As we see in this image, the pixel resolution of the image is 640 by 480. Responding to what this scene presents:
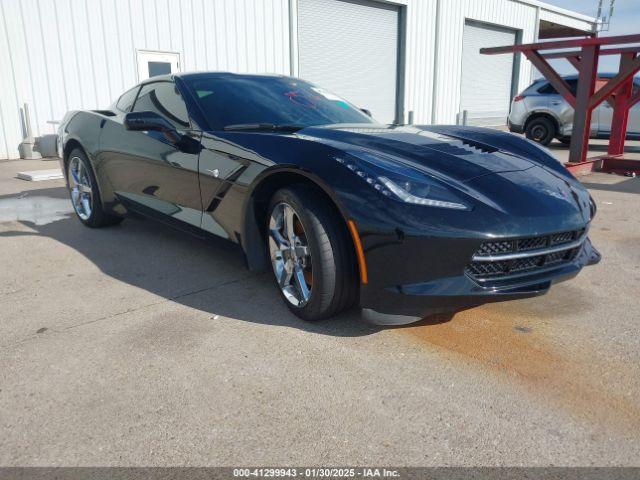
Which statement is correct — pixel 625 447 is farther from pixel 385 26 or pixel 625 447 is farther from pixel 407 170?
pixel 385 26

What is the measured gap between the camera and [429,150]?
9.53 ft

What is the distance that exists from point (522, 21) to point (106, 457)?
22.7 meters

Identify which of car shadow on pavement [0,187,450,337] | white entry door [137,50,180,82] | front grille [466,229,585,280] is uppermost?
white entry door [137,50,180,82]

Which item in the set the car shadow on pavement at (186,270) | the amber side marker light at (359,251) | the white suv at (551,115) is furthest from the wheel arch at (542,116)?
the amber side marker light at (359,251)

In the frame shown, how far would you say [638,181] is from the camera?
771 centimetres

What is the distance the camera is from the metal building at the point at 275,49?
961 centimetres

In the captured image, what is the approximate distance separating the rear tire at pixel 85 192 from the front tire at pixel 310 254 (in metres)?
2.39

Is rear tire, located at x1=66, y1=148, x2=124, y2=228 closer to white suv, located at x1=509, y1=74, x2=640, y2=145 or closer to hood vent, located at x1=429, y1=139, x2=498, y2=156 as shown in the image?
hood vent, located at x1=429, y1=139, x2=498, y2=156

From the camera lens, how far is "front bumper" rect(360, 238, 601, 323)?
2.38m

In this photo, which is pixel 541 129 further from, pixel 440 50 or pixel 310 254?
pixel 310 254

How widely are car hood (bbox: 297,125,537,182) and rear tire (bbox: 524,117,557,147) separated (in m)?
9.66

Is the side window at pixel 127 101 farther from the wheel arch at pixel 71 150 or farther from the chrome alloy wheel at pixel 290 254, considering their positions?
the chrome alloy wheel at pixel 290 254

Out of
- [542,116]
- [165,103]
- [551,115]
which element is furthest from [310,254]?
[542,116]

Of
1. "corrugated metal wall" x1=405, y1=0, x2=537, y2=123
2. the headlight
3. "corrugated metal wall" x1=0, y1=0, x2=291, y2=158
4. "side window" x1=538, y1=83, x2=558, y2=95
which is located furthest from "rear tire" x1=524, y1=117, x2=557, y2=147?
the headlight
